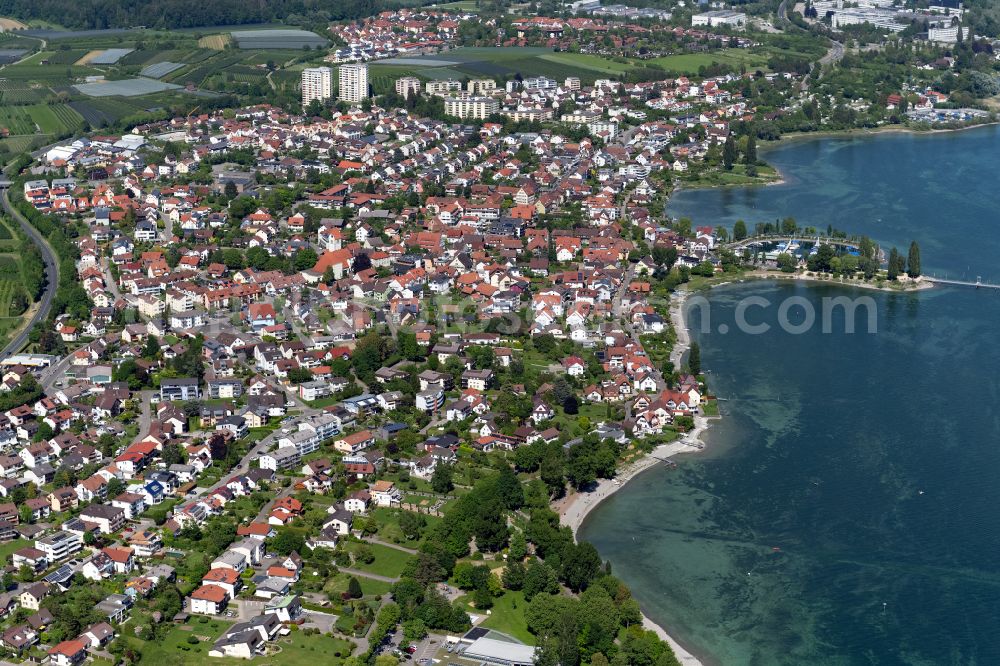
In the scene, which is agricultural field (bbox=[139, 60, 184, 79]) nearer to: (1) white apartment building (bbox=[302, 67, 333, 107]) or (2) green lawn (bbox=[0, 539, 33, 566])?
(1) white apartment building (bbox=[302, 67, 333, 107])

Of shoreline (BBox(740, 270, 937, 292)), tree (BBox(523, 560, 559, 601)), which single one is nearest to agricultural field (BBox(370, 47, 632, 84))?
shoreline (BBox(740, 270, 937, 292))

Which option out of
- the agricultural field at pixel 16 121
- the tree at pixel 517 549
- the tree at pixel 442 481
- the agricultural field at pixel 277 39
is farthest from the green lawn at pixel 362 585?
the agricultural field at pixel 277 39

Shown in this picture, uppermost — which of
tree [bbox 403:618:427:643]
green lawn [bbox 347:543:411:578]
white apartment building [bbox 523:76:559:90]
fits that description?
white apartment building [bbox 523:76:559:90]

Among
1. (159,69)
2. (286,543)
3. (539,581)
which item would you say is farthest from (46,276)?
(159,69)

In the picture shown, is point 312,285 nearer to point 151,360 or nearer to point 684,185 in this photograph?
point 151,360

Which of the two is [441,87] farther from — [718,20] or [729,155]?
[718,20]

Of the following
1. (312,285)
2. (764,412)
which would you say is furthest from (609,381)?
(312,285)

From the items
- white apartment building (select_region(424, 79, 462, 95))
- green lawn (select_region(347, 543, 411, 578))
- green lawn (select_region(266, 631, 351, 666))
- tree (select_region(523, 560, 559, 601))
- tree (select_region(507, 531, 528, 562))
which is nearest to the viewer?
green lawn (select_region(266, 631, 351, 666))
